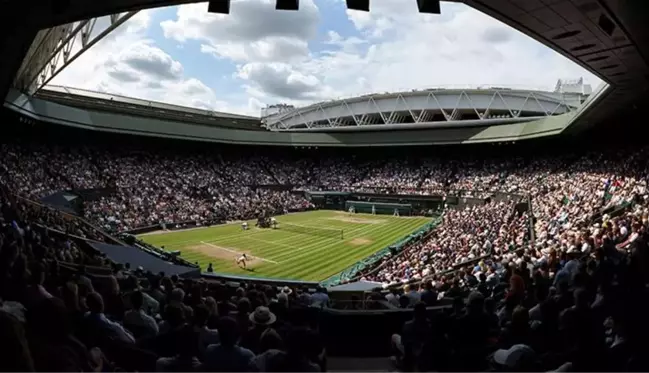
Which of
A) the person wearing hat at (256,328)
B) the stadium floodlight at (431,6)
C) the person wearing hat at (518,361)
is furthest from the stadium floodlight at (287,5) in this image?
the person wearing hat at (518,361)

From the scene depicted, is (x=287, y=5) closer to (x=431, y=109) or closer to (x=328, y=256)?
(x=328, y=256)

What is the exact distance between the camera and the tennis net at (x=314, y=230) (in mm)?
40025

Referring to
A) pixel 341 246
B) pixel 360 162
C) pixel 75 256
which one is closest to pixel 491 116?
pixel 360 162

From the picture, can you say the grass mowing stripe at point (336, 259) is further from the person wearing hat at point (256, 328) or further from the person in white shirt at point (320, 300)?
the person wearing hat at point (256, 328)

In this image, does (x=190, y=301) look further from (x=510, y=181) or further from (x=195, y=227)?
(x=510, y=181)

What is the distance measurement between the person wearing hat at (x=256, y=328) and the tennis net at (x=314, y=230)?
31912 mm

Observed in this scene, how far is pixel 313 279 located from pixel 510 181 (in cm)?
3103

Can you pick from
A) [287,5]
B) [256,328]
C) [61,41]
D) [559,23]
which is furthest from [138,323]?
[61,41]

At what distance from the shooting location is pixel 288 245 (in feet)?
117

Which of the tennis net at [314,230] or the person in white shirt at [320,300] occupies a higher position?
the person in white shirt at [320,300]

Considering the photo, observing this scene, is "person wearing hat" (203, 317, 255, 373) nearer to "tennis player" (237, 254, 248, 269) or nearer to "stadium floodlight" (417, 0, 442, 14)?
"stadium floodlight" (417, 0, 442, 14)

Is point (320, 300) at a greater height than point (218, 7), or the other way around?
point (218, 7)

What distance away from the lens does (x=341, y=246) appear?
3506 cm

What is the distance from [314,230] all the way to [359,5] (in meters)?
32.8
